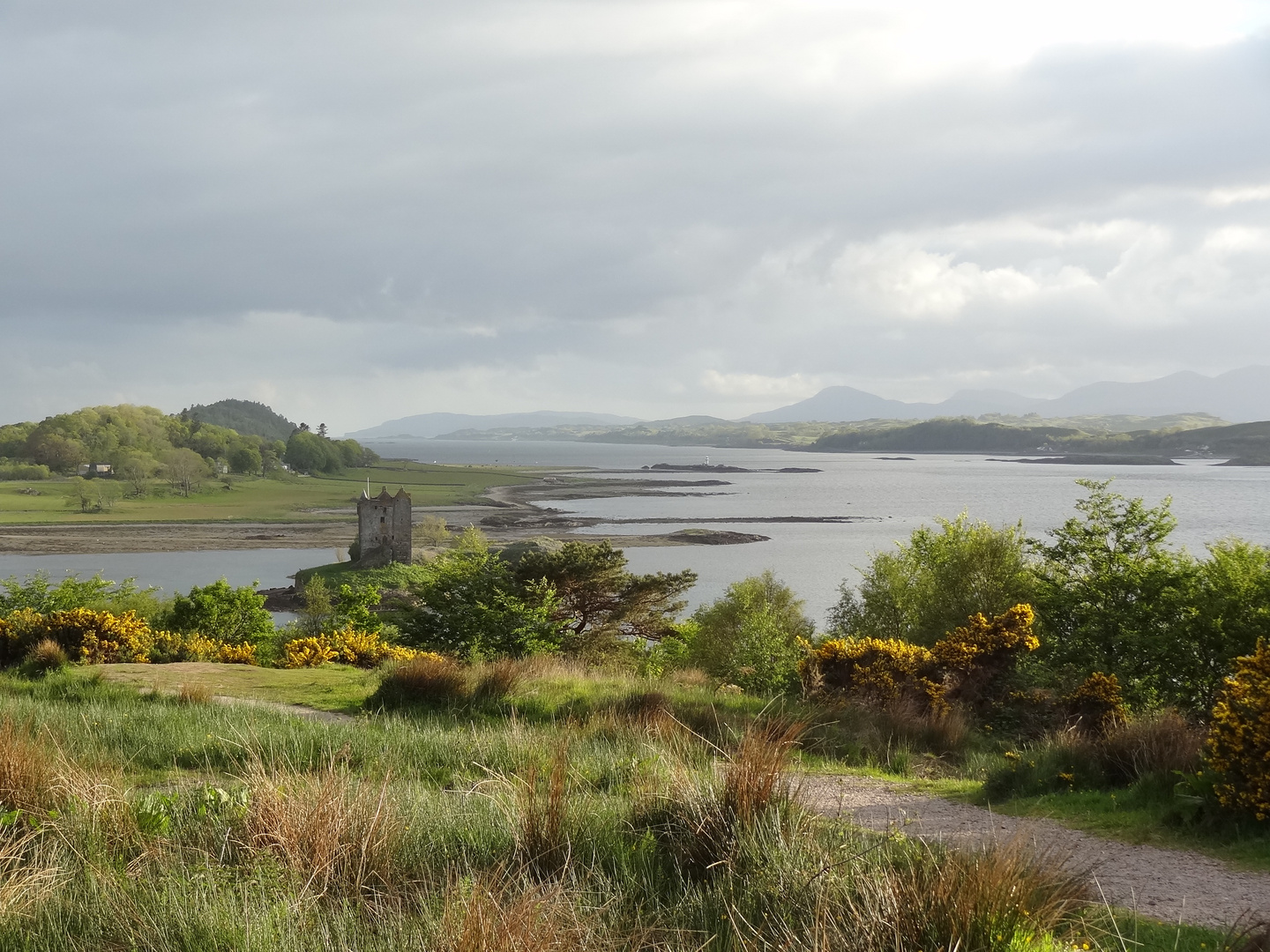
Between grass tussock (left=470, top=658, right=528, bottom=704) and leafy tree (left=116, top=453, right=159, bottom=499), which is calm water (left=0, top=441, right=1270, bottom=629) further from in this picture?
leafy tree (left=116, top=453, right=159, bottom=499)

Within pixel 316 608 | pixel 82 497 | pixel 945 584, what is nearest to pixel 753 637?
pixel 945 584

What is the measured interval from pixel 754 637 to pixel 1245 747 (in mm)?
17409

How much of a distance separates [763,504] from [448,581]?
9051cm

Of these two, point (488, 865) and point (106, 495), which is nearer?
point (488, 865)

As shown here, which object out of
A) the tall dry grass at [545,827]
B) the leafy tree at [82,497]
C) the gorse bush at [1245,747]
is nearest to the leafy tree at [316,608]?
the tall dry grass at [545,827]

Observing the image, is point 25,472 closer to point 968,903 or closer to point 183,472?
point 183,472

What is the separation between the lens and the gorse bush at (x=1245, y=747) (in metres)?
6.30

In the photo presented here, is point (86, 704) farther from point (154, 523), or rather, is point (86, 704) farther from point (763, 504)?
point (763, 504)

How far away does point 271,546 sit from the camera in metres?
77.9

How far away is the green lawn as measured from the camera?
38.9ft

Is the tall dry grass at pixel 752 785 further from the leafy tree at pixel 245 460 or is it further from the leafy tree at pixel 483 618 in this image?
the leafy tree at pixel 245 460

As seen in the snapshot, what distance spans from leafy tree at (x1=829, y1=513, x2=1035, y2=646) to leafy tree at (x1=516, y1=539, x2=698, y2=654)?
694 centimetres

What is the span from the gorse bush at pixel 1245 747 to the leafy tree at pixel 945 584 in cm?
1857

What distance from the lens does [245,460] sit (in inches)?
6073
